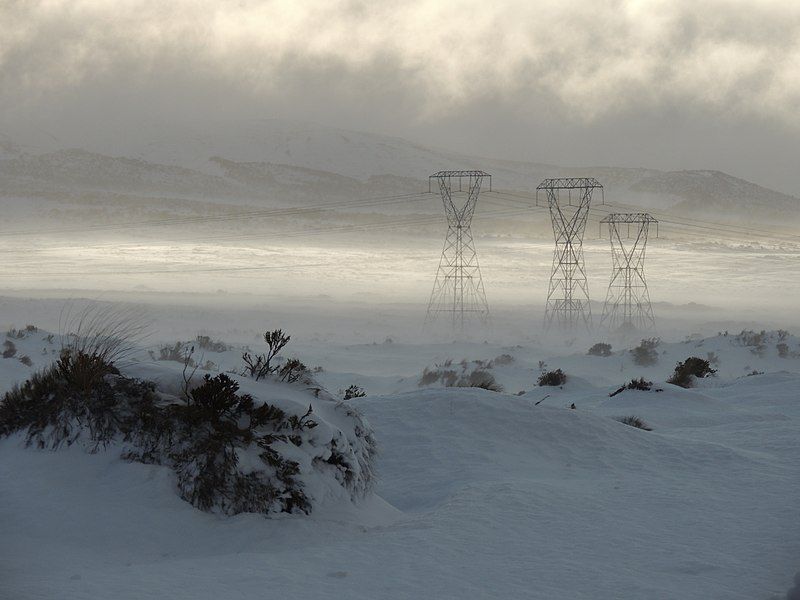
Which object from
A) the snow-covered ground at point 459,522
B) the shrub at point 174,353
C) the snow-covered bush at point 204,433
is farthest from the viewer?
the shrub at point 174,353

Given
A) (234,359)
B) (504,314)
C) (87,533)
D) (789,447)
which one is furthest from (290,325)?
(87,533)

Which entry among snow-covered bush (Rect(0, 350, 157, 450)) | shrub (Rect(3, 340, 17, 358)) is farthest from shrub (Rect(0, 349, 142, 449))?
shrub (Rect(3, 340, 17, 358))

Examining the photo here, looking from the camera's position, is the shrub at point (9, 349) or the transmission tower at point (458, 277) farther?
the transmission tower at point (458, 277)

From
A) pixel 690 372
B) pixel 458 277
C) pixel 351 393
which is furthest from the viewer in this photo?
pixel 458 277

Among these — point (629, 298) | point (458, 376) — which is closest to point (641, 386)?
point (458, 376)

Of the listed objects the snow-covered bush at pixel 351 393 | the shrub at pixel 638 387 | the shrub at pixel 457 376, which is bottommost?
the shrub at pixel 457 376

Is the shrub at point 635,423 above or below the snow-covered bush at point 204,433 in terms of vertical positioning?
below

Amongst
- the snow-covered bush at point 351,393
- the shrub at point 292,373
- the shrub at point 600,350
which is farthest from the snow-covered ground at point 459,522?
the shrub at point 600,350

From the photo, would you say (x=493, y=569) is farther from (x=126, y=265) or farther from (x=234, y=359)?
(x=126, y=265)

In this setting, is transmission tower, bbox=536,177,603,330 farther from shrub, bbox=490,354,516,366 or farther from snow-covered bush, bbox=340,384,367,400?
snow-covered bush, bbox=340,384,367,400

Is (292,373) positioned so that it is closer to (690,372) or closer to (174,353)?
(690,372)

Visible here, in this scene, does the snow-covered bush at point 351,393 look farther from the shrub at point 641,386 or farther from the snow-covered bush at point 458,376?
the snow-covered bush at point 458,376

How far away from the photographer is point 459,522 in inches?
360

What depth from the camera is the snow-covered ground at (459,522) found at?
285 inches
